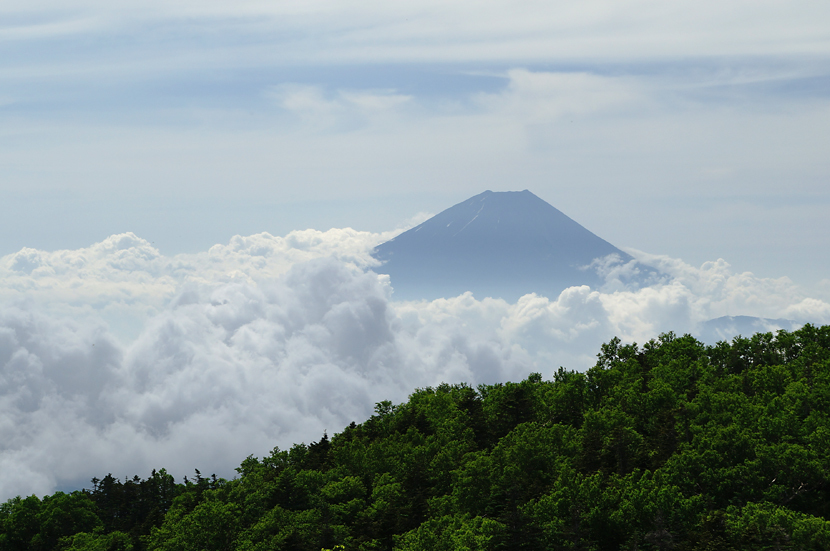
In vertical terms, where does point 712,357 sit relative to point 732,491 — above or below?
above

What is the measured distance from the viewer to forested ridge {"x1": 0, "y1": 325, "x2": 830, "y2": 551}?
6694cm

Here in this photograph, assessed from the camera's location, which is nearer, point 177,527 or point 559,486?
point 559,486

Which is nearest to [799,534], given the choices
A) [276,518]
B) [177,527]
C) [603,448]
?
[603,448]

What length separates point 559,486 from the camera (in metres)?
73.8

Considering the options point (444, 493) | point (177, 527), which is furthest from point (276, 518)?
point (444, 493)

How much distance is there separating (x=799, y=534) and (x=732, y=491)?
17.7 metres

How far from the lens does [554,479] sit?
82.1 m

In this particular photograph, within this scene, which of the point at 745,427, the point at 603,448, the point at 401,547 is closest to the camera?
the point at 401,547

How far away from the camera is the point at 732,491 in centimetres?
7156

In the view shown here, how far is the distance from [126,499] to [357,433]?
4324cm

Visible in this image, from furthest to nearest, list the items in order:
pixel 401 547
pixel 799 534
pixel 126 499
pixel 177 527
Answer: pixel 126 499, pixel 177 527, pixel 401 547, pixel 799 534

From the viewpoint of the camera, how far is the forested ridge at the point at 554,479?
220ft

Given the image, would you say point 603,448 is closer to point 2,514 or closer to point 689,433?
point 689,433

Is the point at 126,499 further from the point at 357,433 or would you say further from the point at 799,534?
the point at 799,534
